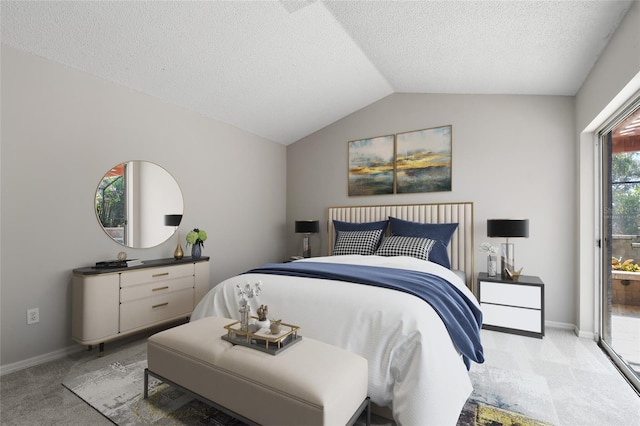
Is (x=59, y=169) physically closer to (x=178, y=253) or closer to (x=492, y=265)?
(x=178, y=253)

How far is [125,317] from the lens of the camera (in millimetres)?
2666

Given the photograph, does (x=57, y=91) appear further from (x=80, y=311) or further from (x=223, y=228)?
(x=223, y=228)

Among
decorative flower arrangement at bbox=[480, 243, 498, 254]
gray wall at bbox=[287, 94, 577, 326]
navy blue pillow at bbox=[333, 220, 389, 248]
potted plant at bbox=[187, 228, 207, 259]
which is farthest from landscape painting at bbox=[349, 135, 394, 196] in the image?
potted plant at bbox=[187, 228, 207, 259]

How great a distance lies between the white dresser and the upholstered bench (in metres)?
1.04

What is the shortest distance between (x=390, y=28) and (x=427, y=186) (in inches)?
78.5

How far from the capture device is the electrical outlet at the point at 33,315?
2.41 metres

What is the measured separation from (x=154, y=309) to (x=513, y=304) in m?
3.44

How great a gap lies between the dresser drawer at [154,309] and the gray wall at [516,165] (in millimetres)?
2682

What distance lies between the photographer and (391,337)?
1658mm

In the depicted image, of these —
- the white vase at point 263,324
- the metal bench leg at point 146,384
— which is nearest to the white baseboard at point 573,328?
the white vase at point 263,324

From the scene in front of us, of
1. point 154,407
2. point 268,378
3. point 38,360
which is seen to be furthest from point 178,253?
point 268,378

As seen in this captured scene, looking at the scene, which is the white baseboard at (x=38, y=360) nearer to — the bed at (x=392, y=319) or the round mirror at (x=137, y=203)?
the round mirror at (x=137, y=203)

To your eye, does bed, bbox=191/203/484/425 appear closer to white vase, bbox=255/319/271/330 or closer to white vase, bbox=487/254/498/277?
white vase, bbox=255/319/271/330

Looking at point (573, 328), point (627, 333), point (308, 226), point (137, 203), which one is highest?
point (137, 203)
